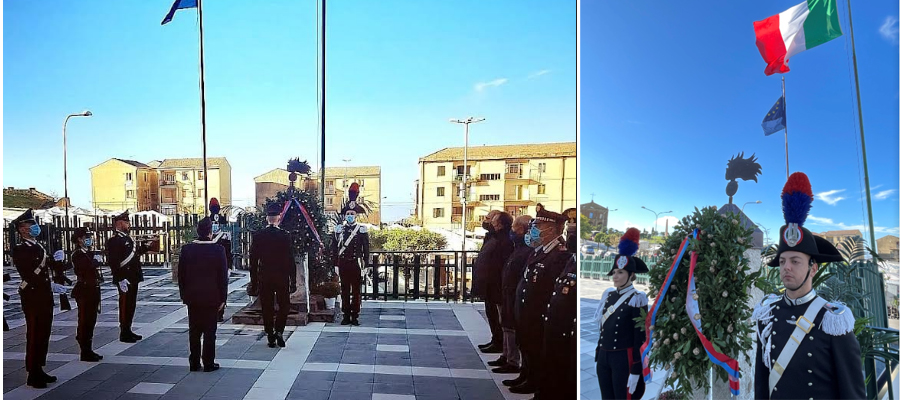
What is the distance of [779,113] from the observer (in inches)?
93.6

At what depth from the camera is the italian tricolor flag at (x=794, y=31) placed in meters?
2.23

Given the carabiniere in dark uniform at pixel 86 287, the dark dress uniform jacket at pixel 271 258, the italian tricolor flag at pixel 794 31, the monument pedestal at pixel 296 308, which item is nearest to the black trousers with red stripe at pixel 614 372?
the italian tricolor flag at pixel 794 31

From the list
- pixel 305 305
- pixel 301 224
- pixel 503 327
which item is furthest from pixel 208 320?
pixel 503 327

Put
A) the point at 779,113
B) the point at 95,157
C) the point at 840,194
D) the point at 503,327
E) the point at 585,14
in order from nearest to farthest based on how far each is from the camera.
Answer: the point at 840,194 < the point at 779,113 < the point at 585,14 < the point at 503,327 < the point at 95,157

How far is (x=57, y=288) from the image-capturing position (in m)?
3.31

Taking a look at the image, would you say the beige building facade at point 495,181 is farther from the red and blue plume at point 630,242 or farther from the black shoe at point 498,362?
the black shoe at point 498,362

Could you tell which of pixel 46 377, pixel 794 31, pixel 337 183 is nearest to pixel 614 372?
pixel 794 31

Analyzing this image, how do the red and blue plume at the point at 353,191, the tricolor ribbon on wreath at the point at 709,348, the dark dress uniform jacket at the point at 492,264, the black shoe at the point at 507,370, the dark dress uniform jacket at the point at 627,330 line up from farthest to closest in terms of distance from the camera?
the red and blue plume at the point at 353,191, the dark dress uniform jacket at the point at 492,264, the black shoe at the point at 507,370, the dark dress uniform jacket at the point at 627,330, the tricolor ribbon on wreath at the point at 709,348

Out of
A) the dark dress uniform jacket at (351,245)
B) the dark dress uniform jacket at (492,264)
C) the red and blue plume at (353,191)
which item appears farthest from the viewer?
the dark dress uniform jacket at (351,245)

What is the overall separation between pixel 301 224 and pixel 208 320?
2.98 ft

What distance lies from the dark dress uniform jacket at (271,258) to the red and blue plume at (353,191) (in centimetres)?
57

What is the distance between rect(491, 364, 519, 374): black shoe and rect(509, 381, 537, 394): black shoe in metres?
0.09

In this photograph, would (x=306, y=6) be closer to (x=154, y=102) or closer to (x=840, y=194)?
(x=154, y=102)

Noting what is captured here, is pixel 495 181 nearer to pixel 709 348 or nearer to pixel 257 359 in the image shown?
pixel 709 348
